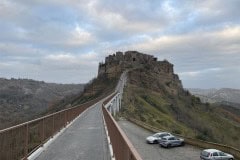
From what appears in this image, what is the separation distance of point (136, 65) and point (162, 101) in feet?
93.3

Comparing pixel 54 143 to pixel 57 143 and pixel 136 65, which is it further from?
pixel 136 65

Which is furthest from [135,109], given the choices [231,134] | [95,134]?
[95,134]

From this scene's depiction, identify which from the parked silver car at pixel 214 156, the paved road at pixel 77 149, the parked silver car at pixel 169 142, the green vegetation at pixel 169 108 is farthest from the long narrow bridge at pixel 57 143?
the green vegetation at pixel 169 108

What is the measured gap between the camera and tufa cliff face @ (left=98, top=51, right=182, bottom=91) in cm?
15675

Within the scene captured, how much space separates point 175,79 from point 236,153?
13507cm

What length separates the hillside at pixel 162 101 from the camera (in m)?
103

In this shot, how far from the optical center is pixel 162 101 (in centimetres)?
13388

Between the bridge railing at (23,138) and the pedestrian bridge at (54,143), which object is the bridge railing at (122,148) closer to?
the pedestrian bridge at (54,143)

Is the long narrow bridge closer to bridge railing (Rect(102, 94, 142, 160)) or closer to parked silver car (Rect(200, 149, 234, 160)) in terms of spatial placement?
bridge railing (Rect(102, 94, 142, 160))

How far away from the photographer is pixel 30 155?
15922 mm

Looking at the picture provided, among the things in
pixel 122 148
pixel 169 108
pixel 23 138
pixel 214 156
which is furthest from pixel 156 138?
pixel 169 108

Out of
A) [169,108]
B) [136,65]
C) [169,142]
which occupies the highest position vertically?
[136,65]

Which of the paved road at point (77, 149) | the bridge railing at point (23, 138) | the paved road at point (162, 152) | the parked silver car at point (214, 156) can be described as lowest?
the paved road at point (162, 152)

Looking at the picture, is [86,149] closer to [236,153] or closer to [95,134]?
[95,134]
